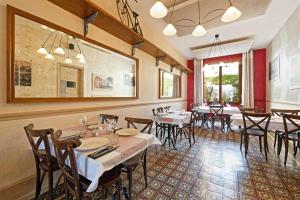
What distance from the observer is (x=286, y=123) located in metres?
2.53

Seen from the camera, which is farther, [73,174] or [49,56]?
[49,56]

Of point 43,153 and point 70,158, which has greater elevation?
point 70,158

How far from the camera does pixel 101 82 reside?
2.68 meters

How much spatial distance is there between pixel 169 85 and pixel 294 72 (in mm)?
3400

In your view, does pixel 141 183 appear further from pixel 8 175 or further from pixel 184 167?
pixel 8 175

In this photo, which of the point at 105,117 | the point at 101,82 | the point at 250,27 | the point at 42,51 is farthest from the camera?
the point at 250,27

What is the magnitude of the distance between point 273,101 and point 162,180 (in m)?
5.12

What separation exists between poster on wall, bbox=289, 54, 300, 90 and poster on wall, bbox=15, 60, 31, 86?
4850 mm

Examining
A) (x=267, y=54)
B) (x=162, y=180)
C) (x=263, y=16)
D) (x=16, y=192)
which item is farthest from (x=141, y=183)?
(x=267, y=54)

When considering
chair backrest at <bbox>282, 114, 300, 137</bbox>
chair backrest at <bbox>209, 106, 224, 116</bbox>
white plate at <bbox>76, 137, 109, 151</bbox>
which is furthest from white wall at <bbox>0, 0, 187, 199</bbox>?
chair backrest at <bbox>209, 106, 224, 116</bbox>

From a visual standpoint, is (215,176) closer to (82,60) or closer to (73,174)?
(73,174)

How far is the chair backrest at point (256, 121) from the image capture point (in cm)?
276

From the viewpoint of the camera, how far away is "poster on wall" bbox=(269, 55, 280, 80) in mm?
4549
